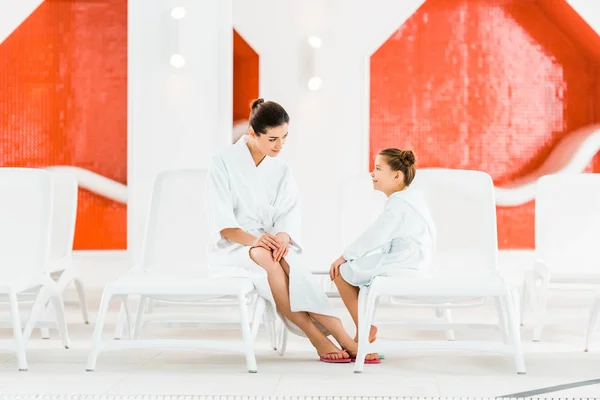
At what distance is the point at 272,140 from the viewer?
325cm

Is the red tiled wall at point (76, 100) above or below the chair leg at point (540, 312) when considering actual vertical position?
above

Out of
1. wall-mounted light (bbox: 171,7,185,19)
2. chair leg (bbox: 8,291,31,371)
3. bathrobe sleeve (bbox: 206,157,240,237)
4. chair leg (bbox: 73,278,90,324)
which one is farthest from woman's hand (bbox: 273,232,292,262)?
wall-mounted light (bbox: 171,7,185,19)

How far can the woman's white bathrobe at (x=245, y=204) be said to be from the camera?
327 centimetres

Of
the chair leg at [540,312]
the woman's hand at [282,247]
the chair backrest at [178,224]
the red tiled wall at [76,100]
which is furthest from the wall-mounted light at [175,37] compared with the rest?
the chair leg at [540,312]

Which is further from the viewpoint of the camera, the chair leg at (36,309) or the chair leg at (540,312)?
the chair leg at (540,312)

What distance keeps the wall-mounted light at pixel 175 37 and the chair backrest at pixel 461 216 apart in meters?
1.96

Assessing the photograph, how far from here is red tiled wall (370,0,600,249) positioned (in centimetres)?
584

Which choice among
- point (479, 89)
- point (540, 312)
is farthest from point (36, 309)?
point (479, 89)

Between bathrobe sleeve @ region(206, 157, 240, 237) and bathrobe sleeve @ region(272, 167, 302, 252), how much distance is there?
0.17m

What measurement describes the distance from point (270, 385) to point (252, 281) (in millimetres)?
574

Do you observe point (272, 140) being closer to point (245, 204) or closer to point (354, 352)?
point (245, 204)

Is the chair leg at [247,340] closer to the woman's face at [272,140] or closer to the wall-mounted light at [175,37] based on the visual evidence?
the woman's face at [272,140]

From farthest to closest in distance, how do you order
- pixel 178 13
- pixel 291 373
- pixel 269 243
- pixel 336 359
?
pixel 178 13 < pixel 269 243 < pixel 336 359 < pixel 291 373

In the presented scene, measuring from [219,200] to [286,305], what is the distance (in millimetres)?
490
